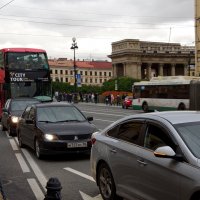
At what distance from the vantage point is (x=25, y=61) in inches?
1013

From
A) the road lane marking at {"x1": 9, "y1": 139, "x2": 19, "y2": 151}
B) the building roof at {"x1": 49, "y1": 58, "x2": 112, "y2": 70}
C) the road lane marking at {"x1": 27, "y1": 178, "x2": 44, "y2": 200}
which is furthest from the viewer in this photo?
the building roof at {"x1": 49, "y1": 58, "x2": 112, "y2": 70}

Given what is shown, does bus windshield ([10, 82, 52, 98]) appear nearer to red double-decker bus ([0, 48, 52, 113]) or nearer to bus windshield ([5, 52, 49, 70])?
red double-decker bus ([0, 48, 52, 113])

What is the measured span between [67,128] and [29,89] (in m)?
14.6

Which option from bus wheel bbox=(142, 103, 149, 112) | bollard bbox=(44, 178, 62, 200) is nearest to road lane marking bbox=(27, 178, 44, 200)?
bollard bbox=(44, 178, 62, 200)

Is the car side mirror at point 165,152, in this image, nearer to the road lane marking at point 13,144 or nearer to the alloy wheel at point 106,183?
the alloy wheel at point 106,183

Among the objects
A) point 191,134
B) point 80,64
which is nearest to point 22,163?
point 191,134

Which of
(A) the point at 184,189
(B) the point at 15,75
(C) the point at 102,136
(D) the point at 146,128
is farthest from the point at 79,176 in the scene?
(B) the point at 15,75

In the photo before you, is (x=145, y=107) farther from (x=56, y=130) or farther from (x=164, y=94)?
(x=56, y=130)

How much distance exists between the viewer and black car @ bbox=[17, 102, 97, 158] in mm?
11469

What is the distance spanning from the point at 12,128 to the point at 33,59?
7.91 metres

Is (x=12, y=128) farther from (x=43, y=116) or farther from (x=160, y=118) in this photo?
(x=160, y=118)

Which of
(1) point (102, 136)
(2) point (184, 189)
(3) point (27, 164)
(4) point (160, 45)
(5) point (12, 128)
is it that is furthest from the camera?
(4) point (160, 45)

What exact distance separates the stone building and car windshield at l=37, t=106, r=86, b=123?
108 m

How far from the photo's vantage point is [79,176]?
9.48 metres
